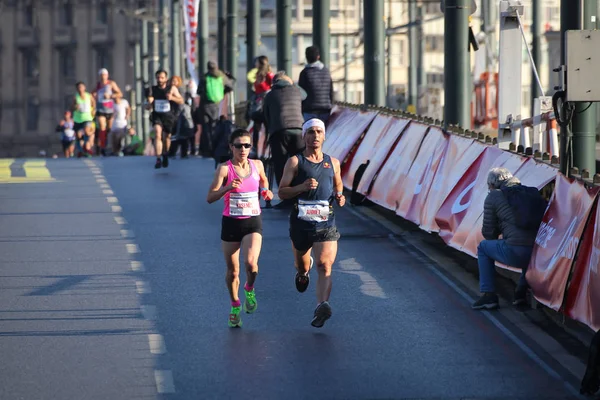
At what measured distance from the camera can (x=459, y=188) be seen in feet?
55.6

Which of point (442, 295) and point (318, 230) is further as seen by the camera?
point (442, 295)

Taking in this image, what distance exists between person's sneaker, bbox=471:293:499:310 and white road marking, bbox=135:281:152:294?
120 inches

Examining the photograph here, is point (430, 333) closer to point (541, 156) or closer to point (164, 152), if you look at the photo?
point (541, 156)

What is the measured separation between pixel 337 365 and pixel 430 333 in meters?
1.60

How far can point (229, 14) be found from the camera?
47062mm

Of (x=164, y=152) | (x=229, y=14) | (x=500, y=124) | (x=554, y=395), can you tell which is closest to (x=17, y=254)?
(x=500, y=124)

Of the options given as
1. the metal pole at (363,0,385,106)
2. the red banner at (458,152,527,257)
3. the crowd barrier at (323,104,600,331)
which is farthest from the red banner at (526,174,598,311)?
the metal pole at (363,0,385,106)

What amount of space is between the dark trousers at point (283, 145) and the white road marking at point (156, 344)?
29.3ft

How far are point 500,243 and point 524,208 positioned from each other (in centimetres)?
38

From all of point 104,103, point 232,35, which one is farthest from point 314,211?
point 232,35

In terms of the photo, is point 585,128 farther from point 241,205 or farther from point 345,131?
point 345,131

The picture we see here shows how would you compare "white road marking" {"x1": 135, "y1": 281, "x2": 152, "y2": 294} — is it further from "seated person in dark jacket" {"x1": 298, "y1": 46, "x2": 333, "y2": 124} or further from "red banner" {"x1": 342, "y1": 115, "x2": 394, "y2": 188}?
"seated person in dark jacket" {"x1": 298, "y1": 46, "x2": 333, "y2": 124}

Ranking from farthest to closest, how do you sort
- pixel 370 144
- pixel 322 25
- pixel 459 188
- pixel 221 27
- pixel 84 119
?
pixel 221 27, pixel 84 119, pixel 322 25, pixel 370 144, pixel 459 188

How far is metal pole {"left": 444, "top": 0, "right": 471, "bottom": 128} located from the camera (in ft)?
70.6
